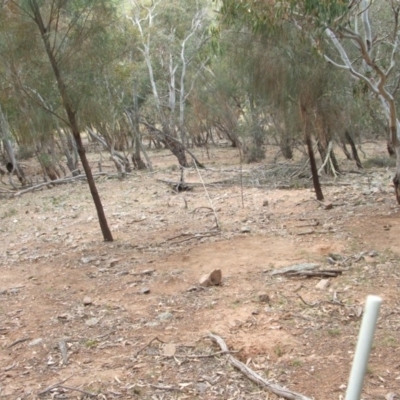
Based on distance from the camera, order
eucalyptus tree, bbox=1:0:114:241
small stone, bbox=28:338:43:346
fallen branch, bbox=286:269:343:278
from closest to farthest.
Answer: small stone, bbox=28:338:43:346, fallen branch, bbox=286:269:343:278, eucalyptus tree, bbox=1:0:114:241

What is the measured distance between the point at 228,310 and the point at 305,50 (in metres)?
6.27

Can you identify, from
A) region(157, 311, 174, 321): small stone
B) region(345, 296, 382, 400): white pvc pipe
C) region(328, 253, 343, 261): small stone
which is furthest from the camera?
region(328, 253, 343, 261): small stone

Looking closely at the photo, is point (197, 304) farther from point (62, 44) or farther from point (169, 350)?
point (62, 44)

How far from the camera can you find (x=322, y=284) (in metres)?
5.89

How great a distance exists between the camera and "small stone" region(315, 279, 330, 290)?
5834 mm

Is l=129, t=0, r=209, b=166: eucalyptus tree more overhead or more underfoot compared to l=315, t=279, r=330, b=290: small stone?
more overhead

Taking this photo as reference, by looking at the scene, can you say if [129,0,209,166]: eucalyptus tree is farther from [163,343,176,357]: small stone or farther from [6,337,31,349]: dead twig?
[163,343,176,357]: small stone

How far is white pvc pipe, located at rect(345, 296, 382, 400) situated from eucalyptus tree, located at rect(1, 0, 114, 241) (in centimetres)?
793

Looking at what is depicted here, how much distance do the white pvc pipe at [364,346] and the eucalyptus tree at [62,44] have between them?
7935 mm

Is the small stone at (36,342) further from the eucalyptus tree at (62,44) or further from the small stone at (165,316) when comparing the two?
the eucalyptus tree at (62,44)

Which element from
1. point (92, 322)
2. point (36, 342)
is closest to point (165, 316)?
point (92, 322)

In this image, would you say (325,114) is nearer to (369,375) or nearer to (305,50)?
(305,50)

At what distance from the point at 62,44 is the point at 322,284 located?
586 centimetres

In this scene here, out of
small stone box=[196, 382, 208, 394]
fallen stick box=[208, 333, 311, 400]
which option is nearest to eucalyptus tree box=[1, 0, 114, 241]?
fallen stick box=[208, 333, 311, 400]
